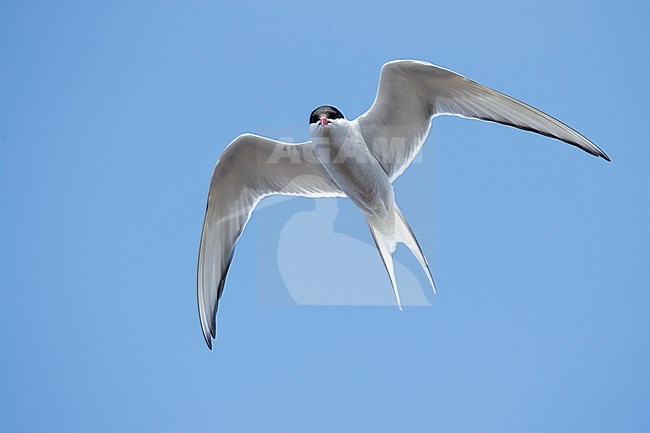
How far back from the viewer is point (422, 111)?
455 centimetres

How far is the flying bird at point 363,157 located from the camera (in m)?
4.26

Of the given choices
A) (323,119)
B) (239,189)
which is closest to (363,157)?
(323,119)

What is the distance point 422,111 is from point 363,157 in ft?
1.58

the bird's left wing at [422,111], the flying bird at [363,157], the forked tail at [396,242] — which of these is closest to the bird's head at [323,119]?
the flying bird at [363,157]

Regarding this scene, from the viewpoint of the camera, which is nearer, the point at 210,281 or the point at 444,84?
the point at 444,84

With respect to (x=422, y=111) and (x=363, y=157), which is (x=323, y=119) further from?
(x=422, y=111)

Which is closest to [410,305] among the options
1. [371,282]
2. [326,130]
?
[371,282]

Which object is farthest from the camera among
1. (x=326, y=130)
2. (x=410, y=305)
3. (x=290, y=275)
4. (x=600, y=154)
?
(x=290, y=275)

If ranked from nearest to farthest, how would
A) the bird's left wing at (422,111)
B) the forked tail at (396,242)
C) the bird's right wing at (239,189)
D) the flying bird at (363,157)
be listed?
the bird's left wing at (422,111)
the flying bird at (363,157)
the forked tail at (396,242)
the bird's right wing at (239,189)

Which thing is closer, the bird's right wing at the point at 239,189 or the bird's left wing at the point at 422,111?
the bird's left wing at the point at 422,111

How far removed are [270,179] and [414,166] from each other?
957 mm

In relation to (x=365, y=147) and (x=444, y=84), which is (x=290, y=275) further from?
(x=444, y=84)

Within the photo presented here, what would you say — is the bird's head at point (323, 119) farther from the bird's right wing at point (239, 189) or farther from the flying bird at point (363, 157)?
the bird's right wing at point (239, 189)

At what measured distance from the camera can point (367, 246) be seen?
502cm
